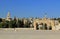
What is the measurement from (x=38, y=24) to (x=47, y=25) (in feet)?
7.22

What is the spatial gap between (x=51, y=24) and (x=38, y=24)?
3104mm

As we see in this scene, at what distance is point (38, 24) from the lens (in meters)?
50.3

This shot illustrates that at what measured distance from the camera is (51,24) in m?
50.5

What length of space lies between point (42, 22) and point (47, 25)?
4.47 ft

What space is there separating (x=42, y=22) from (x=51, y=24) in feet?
7.75

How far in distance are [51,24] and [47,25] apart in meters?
1.34

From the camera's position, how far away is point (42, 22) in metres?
49.7

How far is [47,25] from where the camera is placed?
163 ft
